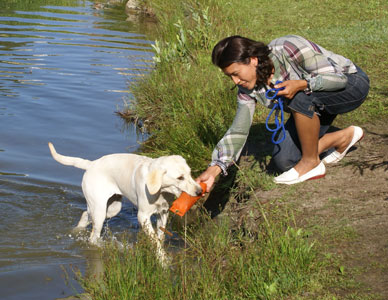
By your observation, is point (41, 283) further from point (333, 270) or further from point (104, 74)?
point (104, 74)

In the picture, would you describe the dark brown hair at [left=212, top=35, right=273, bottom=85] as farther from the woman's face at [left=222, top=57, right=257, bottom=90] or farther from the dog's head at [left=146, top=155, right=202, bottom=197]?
the dog's head at [left=146, top=155, right=202, bottom=197]

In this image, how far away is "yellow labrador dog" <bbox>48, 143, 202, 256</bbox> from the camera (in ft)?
15.5

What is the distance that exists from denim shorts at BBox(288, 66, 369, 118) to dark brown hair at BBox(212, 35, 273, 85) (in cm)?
44

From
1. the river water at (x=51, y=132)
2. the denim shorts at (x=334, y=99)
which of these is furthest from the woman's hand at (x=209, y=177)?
the river water at (x=51, y=132)

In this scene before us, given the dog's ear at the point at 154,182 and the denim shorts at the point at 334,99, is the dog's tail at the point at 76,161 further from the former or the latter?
the denim shorts at the point at 334,99

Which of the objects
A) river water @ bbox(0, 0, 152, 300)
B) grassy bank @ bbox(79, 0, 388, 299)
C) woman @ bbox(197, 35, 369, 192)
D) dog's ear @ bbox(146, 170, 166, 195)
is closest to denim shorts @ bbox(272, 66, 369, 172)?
woman @ bbox(197, 35, 369, 192)

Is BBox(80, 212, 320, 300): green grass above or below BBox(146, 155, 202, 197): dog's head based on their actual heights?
below

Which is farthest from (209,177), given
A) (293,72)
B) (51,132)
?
(51,132)

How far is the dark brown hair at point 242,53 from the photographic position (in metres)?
4.82

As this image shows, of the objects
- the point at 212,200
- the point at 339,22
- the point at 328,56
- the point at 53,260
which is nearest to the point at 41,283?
the point at 53,260

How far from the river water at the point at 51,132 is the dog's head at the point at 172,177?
3.72ft

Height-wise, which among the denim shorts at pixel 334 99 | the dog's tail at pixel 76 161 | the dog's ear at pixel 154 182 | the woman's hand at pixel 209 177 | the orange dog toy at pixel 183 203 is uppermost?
the denim shorts at pixel 334 99

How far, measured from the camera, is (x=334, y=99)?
17.6 feet

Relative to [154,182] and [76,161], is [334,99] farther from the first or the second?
[76,161]
